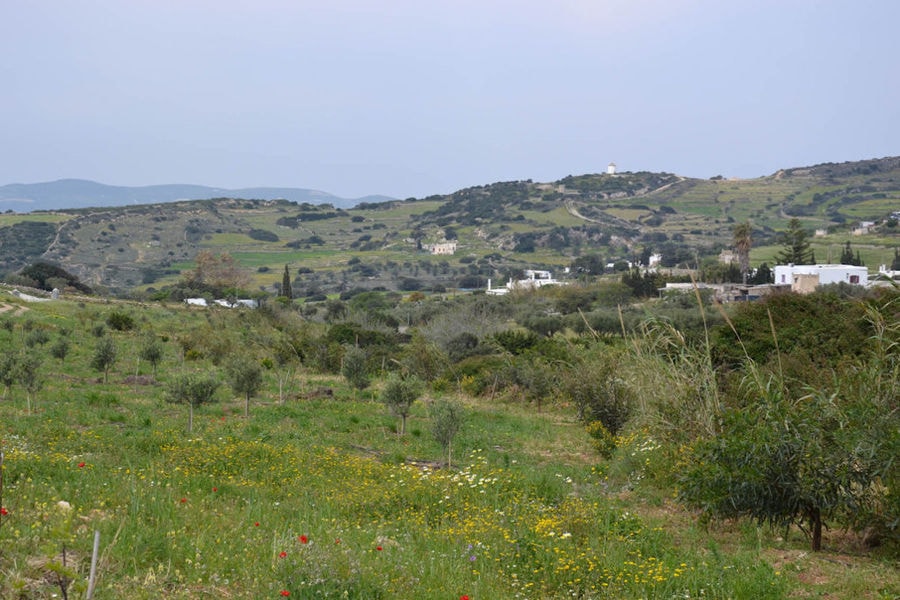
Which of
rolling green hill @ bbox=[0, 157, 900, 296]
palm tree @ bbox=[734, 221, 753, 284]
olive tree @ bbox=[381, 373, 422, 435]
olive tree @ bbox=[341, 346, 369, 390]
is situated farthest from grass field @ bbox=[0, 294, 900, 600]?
rolling green hill @ bbox=[0, 157, 900, 296]

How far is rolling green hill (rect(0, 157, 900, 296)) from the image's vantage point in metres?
98.0

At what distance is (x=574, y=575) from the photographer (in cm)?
645

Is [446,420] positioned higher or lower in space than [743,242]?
lower

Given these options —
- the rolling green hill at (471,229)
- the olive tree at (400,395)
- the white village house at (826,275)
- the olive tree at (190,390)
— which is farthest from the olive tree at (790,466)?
the rolling green hill at (471,229)

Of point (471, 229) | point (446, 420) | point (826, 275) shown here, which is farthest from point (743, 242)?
point (471, 229)

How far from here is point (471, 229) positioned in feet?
463

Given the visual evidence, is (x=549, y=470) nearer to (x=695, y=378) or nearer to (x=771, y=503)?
(x=695, y=378)

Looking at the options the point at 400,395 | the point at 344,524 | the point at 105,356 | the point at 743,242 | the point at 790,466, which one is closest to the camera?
the point at 790,466

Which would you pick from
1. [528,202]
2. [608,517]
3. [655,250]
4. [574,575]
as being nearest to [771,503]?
[608,517]

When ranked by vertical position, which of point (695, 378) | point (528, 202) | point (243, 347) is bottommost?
point (243, 347)

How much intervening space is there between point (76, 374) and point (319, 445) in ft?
39.6

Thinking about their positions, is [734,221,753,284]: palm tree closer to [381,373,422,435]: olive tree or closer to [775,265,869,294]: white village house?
[775,265,869,294]: white village house

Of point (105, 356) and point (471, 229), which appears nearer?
point (105, 356)

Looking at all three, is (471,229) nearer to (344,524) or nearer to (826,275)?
(826,275)
